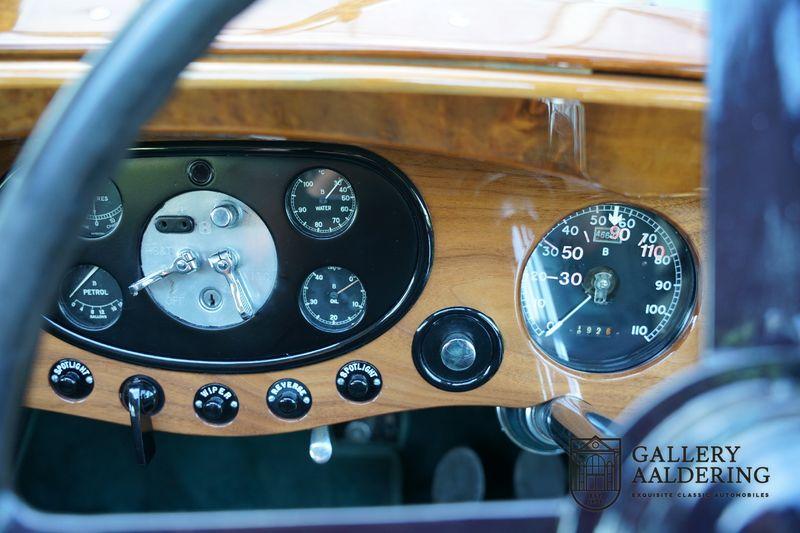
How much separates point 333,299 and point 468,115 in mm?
649

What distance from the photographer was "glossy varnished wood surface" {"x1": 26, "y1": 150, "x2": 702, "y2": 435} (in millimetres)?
1625

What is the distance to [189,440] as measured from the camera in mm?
2469

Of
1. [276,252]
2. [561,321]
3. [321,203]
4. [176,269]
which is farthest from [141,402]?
[561,321]

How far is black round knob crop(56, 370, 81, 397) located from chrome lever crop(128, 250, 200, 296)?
275 millimetres

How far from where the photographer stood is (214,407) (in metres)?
1.83

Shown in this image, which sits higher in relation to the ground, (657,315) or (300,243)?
(300,243)


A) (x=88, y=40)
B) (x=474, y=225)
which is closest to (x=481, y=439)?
(x=474, y=225)

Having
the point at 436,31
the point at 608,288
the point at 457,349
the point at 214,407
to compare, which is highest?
the point at 436,31

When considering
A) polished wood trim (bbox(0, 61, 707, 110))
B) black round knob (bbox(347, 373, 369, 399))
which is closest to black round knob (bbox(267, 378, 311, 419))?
black round knob (bbox(347, 373, 369, 399))

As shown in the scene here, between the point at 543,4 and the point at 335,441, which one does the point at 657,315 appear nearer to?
the point at 543,4

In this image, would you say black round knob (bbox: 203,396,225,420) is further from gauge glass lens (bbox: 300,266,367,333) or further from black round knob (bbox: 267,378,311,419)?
gauge glass lens (bbox: 300,266,367,333)

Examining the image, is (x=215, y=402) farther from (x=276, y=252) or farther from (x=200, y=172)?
(x=200, y=172)

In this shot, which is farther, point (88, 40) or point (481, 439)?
point (481, 439)

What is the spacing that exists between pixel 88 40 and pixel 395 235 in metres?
0.69
